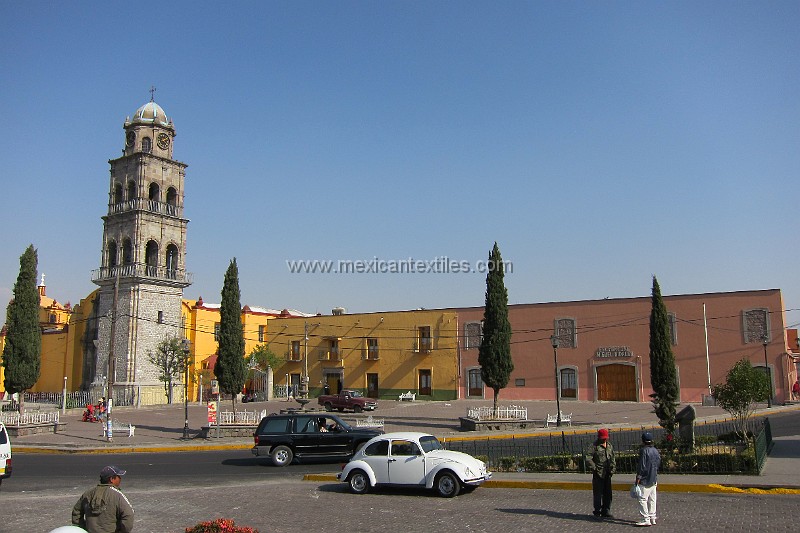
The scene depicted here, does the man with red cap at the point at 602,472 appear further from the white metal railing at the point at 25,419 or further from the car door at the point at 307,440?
the white metal railing at the point at 25,419

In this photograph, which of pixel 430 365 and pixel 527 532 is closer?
pixel 527 532

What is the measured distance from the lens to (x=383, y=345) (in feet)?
179

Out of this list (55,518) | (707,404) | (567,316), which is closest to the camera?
(55,518)

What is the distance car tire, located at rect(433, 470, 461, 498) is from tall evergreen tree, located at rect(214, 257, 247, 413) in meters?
18.3

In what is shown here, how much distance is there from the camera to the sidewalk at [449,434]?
14.4m

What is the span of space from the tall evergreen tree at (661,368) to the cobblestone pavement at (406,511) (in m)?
8.65

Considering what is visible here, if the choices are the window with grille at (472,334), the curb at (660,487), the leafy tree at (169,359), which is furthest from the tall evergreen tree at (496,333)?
the leafy tree at (169,359)

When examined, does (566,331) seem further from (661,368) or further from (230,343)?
(230,343)

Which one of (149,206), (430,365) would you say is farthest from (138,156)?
(430,365)

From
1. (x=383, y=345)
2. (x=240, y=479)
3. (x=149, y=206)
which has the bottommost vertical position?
(x=240, y=479)

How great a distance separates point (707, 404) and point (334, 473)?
30.6 metres

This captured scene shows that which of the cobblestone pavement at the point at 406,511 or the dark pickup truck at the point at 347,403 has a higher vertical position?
the dark pickup truck at the point at 347,403

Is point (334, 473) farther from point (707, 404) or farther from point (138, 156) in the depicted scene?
point (138, 156)

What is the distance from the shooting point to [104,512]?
7.18m
